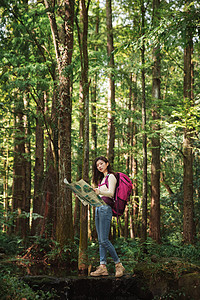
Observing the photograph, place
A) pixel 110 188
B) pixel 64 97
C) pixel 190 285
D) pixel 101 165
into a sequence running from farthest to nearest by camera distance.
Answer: pixel 64 97, pixel 101 165, pixel 110 188, pixel 190 285

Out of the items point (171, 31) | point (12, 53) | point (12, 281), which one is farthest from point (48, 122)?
point (12, 281)

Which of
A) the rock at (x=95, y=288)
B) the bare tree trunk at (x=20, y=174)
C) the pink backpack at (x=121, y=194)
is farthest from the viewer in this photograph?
the bare tree trunk at (x=20, y=174)

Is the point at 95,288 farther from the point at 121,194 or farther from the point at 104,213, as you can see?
the point at 121,194

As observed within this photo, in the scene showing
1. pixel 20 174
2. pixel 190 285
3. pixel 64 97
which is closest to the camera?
pixel 190 285

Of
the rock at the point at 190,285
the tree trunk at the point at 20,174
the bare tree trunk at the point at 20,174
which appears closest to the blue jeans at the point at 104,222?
the rock at the point at 190,285

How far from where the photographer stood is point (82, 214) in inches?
314

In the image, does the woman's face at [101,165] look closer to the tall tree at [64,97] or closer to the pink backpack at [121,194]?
the pink backpack at [121,194]

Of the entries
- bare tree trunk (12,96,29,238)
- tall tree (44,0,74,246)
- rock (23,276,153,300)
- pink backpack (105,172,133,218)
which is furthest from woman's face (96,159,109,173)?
bare tree trunk (12,96,29,238)

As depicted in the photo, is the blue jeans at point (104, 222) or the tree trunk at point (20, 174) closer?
the blue jeans at point (104, 222)

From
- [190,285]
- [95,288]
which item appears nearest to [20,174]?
[95,288]

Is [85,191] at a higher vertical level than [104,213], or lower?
higher

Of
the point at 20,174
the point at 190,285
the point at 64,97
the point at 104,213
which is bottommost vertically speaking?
the point at 190,285

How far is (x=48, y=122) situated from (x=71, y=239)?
13.0ft

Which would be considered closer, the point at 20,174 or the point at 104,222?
the point at 104,222
